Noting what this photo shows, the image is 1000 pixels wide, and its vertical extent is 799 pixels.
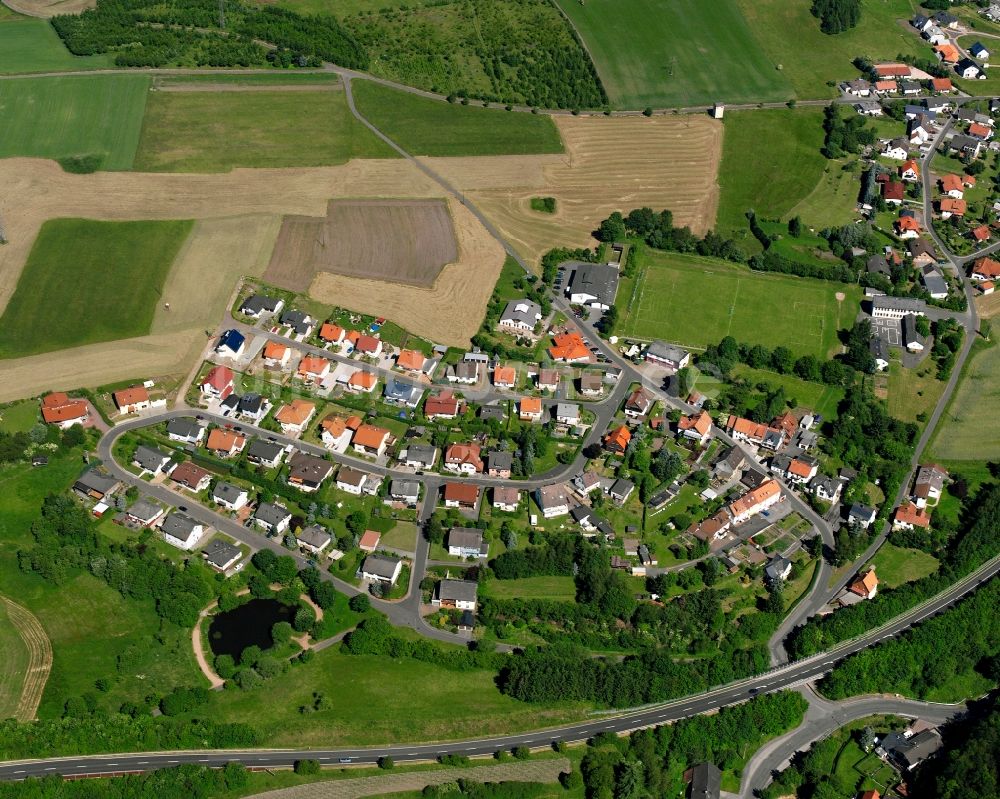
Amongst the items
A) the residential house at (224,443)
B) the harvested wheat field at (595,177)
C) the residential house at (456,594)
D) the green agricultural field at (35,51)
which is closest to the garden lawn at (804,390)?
the harvested wheat field at (595,177)

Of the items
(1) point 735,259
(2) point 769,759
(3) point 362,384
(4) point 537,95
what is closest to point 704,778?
(2) point 769,759

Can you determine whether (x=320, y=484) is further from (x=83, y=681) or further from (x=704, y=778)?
(x=704, y=778)

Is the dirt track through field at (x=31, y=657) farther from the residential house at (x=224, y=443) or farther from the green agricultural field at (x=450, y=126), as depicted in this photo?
the green agricultural field at (x=450, y=126)

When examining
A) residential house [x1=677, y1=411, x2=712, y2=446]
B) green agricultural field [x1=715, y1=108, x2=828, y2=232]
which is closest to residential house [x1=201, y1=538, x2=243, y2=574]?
residential house [x1=677, y1=411, x2=712, y2=446]

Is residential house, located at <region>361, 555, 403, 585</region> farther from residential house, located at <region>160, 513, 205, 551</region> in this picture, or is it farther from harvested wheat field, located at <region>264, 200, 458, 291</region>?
harvested wheat field, located at <region>264, 200, 458, 291</region>

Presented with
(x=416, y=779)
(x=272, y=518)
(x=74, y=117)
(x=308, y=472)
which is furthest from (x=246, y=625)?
(x=74, y=117)

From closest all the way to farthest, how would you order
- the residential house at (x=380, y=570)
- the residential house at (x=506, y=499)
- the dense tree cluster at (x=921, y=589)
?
the dense tree cluster at (x=921, y=589) → the residential house at (x=380, y=570) → the residential house at (x=506, y=499)
